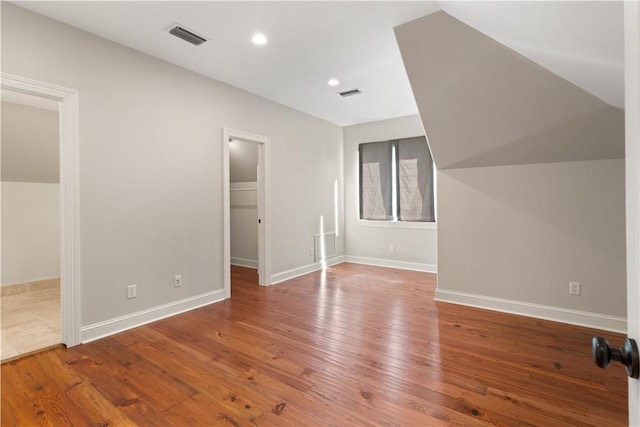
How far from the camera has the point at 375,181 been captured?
18.8 feet

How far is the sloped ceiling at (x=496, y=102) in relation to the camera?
232 centimetres

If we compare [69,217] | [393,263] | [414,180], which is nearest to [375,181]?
[414,180]

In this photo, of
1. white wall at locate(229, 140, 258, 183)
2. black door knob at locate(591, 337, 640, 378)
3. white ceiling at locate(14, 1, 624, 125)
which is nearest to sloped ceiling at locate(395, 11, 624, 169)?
white ceiling at locate(14, 1, 624, 125)

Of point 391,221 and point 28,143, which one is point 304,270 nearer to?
point 391,221

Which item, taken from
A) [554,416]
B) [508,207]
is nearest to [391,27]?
[508,207]

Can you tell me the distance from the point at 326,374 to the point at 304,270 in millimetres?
2960

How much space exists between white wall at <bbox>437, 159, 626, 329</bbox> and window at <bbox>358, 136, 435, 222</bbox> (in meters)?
1.60

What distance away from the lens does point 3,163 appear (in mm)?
3732

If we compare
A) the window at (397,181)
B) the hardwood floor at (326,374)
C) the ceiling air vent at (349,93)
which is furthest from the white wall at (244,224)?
the hardwood floor at (326,374)

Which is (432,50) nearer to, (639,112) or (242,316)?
(639,112)

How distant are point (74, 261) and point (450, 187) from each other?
3780mm

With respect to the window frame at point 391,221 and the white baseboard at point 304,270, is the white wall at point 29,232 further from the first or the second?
the window frame at point 391,221

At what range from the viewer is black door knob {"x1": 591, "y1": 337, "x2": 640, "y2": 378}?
602mm

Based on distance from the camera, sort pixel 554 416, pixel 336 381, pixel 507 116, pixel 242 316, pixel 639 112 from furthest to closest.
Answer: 1. pixel 242 316
2. pixel 507 116
3. pixel 336 381
4. pixel 554 416
5. pixel 639 112
